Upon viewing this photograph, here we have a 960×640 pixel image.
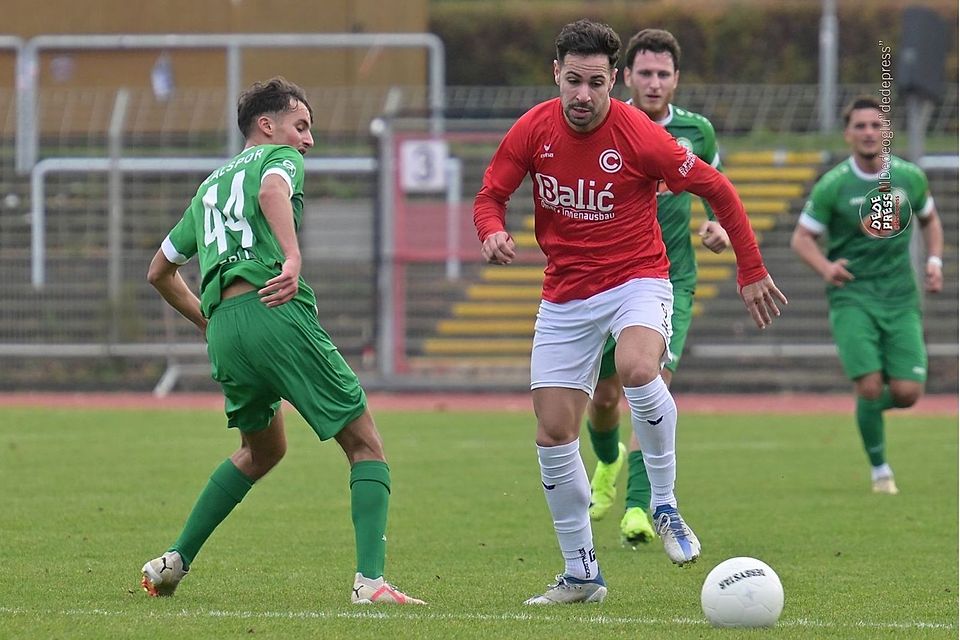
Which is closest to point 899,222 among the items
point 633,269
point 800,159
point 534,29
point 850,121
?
point 850,121

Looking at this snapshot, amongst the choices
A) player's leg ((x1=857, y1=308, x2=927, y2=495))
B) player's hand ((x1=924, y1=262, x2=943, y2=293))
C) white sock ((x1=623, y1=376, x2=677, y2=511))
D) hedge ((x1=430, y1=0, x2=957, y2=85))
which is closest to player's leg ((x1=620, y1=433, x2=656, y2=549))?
white sock ((x1=623, y1=376, x2=677, y2=511))

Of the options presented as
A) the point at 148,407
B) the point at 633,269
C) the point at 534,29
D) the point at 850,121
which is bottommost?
the point at 148,407

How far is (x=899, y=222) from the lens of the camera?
10.7m

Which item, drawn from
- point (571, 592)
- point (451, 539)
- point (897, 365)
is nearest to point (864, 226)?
point (897, 365)

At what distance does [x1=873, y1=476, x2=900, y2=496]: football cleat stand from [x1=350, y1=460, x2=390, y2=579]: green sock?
5412 mm

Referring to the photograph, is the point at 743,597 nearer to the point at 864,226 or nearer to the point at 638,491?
the point at 638,491

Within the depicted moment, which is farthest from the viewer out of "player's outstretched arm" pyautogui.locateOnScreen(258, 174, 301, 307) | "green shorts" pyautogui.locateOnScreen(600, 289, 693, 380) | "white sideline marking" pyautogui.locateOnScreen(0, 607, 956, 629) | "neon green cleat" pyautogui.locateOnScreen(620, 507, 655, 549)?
"green shorts" pyautogui.locateOnScreen(600, 289, 693, 380)

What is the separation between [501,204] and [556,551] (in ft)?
7.36

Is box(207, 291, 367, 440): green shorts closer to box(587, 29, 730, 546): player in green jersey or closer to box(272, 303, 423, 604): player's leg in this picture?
box(272, 303, 423, 604): player's leg

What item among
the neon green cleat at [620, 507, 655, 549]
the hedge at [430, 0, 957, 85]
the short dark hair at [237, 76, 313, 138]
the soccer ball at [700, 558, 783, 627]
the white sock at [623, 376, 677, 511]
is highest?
the hedge at [430, 0, 957, 85]

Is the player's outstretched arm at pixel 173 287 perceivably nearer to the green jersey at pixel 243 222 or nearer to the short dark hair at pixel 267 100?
the green jersey at pixel 243 222

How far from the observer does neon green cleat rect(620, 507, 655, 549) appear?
8203 millimetres

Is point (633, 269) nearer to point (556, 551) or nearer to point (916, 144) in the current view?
point (556, 551)

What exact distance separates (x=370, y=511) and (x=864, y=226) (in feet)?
17.7
